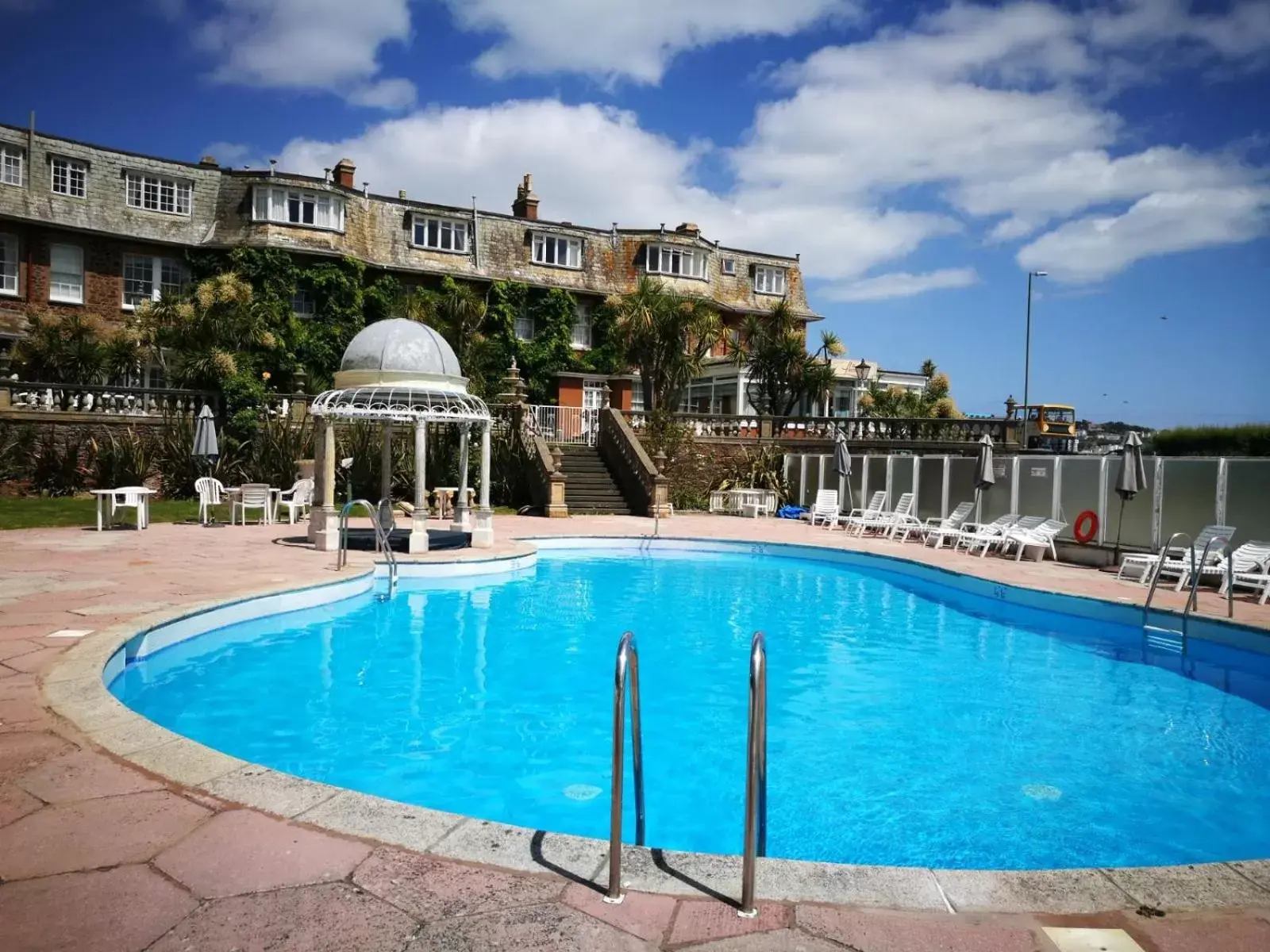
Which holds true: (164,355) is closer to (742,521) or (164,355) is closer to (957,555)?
(742,521)

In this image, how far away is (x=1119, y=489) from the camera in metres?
14.7

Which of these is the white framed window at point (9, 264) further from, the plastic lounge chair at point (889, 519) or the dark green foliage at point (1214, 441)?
the dark green foliage at point (1214, 441)

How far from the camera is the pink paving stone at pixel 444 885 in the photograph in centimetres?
306

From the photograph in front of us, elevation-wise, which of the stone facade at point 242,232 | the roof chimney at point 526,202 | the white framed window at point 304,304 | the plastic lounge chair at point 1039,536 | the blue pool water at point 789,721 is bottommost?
the blue pool water at point 789,721

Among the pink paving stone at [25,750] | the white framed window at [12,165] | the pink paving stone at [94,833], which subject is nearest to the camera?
the pink paving stone at [94,833]

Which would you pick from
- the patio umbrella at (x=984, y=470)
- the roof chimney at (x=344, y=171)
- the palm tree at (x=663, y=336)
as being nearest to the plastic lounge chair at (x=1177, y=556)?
the patio umbrella at (x=984, y=470)

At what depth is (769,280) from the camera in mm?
41719

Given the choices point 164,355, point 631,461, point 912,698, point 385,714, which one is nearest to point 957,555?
point 912,698

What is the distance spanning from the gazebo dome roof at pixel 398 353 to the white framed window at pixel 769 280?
91.8ft

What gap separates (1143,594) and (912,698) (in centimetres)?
613

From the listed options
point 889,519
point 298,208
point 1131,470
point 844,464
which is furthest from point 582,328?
point 1131,470

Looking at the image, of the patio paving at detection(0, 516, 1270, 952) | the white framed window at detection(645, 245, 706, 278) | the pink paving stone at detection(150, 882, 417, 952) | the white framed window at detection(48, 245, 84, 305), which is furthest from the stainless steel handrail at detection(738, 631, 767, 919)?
the white framed window at detection(645, 245, 706, 278)

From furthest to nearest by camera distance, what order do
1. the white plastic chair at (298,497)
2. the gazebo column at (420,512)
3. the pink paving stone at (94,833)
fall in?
the white plastic chair at (298,497), the gazebo column at (420,512), the pink paving stone at (94,833)

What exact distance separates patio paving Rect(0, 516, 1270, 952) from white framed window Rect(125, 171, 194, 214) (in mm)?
31718
